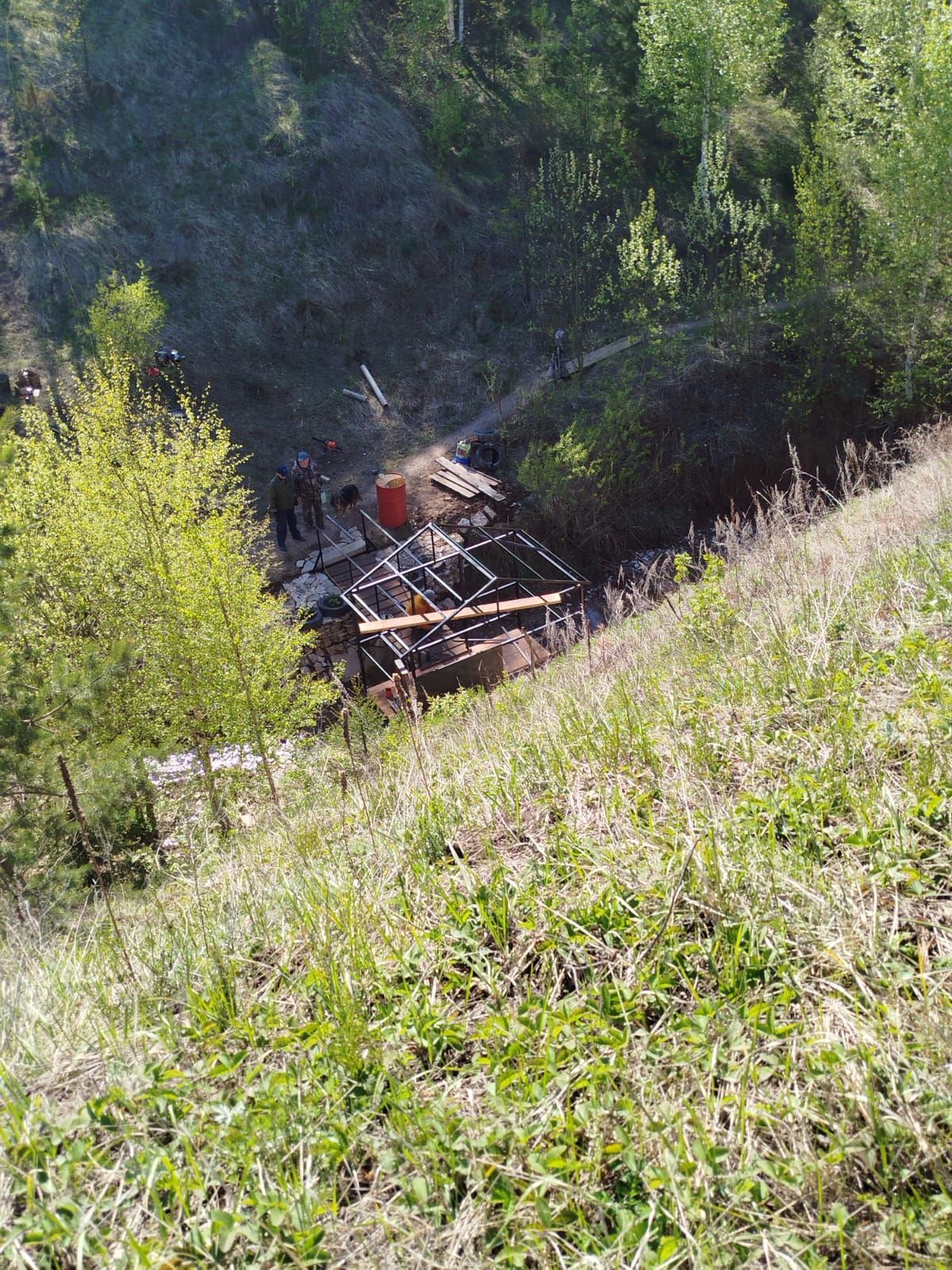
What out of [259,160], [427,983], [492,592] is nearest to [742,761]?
[427,983]

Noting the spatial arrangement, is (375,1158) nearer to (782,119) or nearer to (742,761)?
(742,761)

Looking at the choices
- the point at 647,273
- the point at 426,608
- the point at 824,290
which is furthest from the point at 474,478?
the point at 824,290

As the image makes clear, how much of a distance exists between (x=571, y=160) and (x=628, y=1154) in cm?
2654

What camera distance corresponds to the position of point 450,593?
15352 mm

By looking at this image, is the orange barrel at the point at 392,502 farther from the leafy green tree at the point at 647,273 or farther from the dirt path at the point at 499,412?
the leafy green tree at the point at 647,273

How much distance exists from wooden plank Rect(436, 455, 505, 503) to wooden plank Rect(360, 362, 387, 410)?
2618 mm

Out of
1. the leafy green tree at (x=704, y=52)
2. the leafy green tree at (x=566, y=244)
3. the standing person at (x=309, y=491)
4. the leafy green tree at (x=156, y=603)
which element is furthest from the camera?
the leafy green tree at (x=566, y=244)

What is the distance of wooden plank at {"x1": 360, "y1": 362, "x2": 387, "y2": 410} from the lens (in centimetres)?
2273

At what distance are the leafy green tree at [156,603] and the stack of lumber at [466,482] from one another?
7861 mm

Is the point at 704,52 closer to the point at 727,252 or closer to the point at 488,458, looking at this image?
the point at 727,252

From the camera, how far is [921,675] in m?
3.79

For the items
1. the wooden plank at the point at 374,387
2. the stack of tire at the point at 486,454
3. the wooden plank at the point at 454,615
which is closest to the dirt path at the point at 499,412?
the stack of tire at the point at 486,454

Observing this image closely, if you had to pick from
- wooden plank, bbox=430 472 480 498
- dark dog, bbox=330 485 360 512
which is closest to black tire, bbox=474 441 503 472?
wooden plank, bbox=430 472 480 498

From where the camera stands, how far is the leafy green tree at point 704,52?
22.4m
